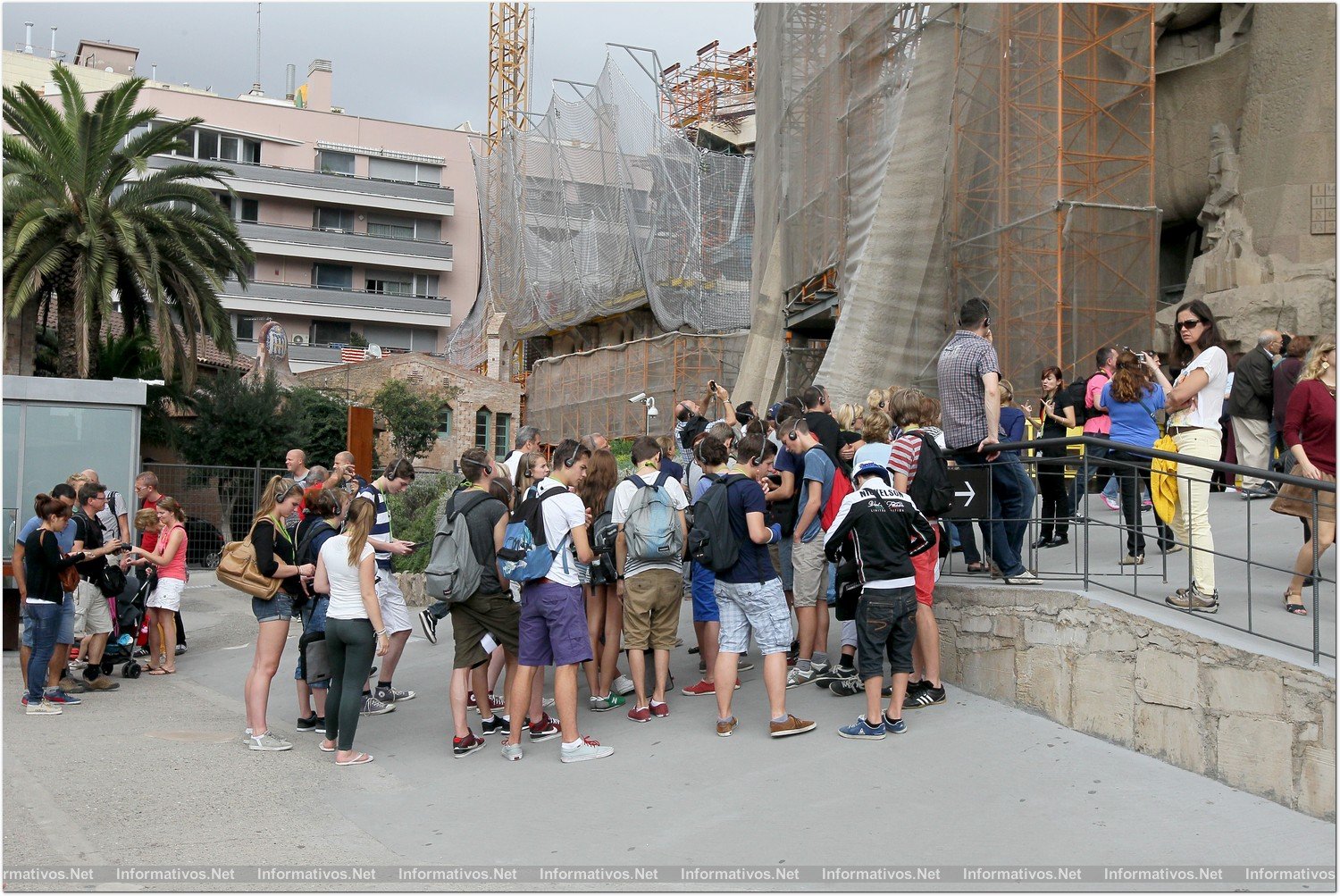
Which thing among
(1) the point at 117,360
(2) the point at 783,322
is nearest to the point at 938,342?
(2) the point at 783,322

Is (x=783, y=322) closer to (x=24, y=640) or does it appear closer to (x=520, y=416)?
(x=24, y=640)

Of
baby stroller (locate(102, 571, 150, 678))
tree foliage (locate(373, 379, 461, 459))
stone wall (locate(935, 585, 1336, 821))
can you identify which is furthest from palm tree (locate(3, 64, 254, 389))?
stone wall (locate(935, 585, 1336, 821))

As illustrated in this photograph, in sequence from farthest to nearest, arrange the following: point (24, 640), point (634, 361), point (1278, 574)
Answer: point (634, 361) → point (24, 640) → point (1278, 574)

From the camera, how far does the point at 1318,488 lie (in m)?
5.45

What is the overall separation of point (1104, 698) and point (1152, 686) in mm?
339

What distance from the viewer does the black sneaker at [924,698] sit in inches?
272

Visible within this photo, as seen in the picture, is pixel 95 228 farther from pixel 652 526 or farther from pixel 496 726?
pixel 652 526

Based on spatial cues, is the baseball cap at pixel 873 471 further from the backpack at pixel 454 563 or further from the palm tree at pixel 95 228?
the palm tree at pixel 95 228

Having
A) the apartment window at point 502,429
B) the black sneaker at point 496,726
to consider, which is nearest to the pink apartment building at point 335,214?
the apartment window at point 502,429

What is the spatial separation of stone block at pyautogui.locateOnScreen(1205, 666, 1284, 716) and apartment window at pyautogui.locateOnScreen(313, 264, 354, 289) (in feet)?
188

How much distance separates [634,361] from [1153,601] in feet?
102

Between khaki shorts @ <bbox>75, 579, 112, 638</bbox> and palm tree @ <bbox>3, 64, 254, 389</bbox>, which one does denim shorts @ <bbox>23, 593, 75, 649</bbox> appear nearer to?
khaki shorts @ <bbox>75, 579, 112, 638</bbox>

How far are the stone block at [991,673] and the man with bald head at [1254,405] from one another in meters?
3.32

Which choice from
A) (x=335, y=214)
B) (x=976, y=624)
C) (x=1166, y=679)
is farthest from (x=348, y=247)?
(x=1166, y=679)
